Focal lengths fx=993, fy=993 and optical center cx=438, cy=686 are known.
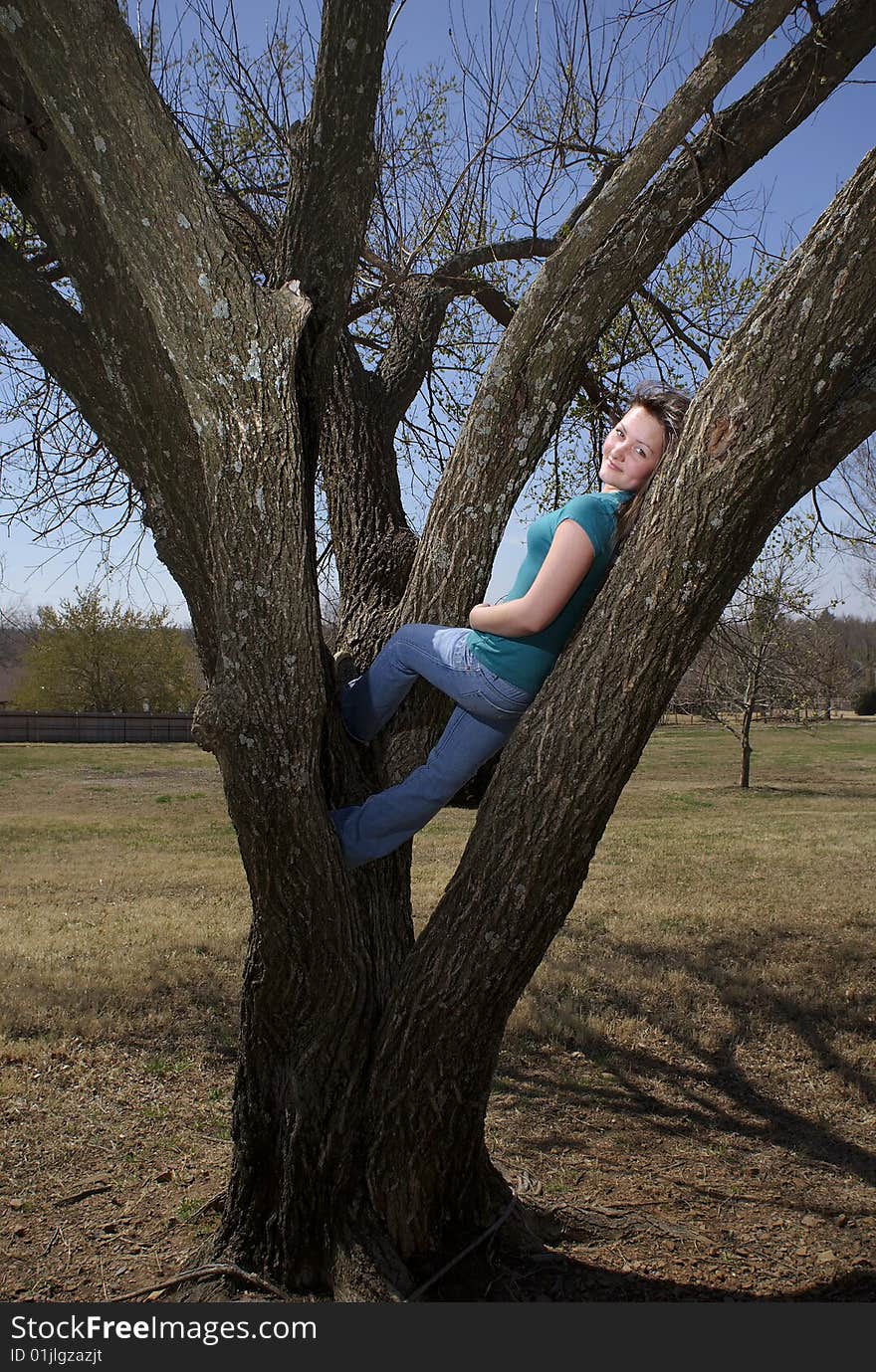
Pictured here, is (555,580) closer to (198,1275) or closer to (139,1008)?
(198,1275)

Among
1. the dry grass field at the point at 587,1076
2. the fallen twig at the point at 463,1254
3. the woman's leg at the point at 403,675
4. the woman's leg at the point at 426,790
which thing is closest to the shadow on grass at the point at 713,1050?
the dry grass field at the point at 587,1076

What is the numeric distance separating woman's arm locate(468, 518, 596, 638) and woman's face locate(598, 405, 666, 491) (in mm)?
296

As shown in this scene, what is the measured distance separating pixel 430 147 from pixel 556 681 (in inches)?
175

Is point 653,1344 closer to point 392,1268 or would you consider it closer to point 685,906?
point 392,1268

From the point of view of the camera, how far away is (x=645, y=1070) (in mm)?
6242

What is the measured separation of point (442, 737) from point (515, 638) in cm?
41

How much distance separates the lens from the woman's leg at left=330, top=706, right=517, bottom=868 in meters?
2.99

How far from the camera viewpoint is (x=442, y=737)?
121 inches

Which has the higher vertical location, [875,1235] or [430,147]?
[430,147]

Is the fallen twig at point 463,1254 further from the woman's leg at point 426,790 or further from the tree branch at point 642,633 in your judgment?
the woman's leg at point 426,790

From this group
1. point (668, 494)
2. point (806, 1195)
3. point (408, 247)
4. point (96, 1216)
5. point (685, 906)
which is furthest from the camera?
point (685, 906)

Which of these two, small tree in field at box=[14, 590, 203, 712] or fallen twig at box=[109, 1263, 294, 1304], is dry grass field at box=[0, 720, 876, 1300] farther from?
small tree in field at box=[14, 590, 203, 712]

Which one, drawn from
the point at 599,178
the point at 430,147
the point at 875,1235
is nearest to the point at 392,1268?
the point at 875,1235

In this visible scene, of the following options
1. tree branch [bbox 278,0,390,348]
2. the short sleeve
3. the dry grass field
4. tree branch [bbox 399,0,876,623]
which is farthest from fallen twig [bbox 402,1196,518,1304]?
tree branch [bbox 278,0,390,348]
